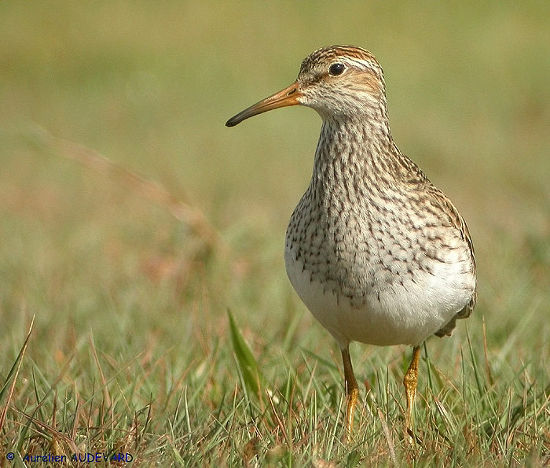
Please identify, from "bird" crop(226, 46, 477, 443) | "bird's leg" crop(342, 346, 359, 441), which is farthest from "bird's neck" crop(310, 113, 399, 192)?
Result: "bird's leg" crop(342, 346, 359, 441)

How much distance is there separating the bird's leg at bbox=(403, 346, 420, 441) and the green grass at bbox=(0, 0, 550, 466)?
4 cm

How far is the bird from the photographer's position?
12.9 ft

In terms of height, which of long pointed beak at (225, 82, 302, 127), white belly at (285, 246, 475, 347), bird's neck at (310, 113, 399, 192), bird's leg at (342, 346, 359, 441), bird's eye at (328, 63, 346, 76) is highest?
bird's eye at (328, 63, 346, 76)

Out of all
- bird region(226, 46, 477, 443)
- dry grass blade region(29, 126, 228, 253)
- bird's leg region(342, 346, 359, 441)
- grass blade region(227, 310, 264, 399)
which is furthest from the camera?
dry grass blade region(29, 126, 228, 253)

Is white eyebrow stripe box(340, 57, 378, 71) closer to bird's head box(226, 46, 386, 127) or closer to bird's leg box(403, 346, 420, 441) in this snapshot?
bird's head box(226, 46, 386, 127)

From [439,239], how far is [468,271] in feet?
0.75

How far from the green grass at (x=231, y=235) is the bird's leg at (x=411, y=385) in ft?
0.15

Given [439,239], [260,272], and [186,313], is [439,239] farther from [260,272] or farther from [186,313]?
[260,272]

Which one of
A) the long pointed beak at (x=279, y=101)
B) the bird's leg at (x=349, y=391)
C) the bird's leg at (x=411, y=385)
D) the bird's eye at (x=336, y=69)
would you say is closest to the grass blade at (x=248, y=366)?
the bird's leg at (x=349, y=391)

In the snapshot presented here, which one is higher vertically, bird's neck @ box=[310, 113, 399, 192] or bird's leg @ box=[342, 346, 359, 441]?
bird's neck @ box=[310, 113, 399, 192]

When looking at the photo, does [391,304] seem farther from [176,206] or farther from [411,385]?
[176,206]

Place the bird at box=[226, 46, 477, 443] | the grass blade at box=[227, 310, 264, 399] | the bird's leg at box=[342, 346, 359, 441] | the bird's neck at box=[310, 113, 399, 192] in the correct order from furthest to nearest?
the grass blade at box=[227, 310, 264, 399] → the bird's neck at box=[310, 113, 399, 192] → the bird at box=[226, 46, 477, 443] → the bird's leg at box=[342, 346, 359, 441]

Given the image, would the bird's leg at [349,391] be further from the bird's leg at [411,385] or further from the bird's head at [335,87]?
the bird's head at [335,87]

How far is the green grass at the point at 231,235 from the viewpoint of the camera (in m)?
3.64
